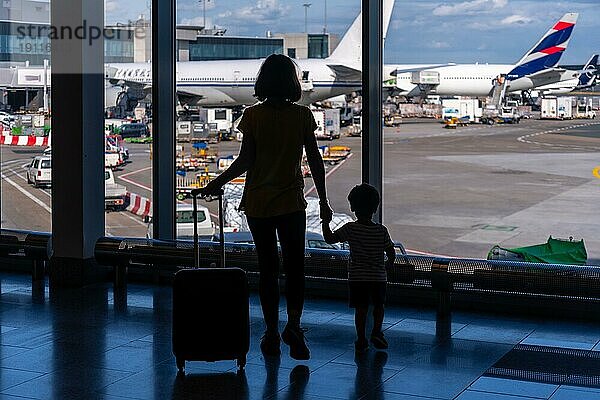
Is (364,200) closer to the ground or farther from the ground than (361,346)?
farther from the ground

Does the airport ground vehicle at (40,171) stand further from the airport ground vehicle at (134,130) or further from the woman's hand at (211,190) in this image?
the woman's hand at (211,190)

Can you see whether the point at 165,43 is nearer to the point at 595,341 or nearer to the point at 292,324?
the point at 292,324

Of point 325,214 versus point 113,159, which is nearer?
point 325,214

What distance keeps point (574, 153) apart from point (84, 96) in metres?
3.43

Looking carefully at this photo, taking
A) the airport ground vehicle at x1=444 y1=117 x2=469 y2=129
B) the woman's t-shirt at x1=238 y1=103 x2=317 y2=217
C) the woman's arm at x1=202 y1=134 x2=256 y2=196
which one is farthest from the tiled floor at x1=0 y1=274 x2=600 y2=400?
the airport ground vehicle at x1=444 y1=117 x2=469 y2=129

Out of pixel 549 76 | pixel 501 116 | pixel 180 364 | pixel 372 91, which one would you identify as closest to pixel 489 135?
pixel 501 116

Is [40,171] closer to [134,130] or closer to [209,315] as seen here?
[134,130]

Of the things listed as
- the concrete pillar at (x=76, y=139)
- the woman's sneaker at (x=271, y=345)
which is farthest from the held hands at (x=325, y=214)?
the concrete pillar at (x=76, y=139)

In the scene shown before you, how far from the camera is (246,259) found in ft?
20.8

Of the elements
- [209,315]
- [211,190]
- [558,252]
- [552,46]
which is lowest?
[209,315]

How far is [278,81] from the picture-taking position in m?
4.69

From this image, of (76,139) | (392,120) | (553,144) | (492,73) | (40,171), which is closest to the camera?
(553,144)

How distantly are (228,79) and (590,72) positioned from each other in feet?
8.96

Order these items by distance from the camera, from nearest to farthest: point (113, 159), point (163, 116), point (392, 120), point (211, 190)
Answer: point (211, 190) < point (392, 120) < point (163, 116) < point (113, 159)
